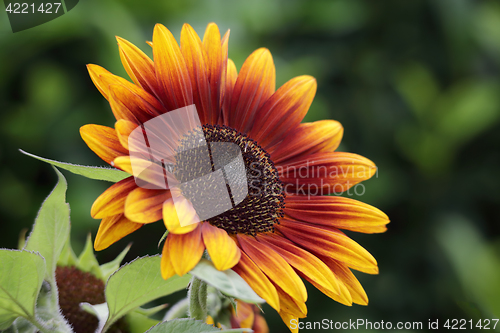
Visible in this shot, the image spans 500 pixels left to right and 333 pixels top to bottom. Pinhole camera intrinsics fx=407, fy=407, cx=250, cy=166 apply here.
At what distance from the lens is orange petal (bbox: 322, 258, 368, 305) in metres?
0.49

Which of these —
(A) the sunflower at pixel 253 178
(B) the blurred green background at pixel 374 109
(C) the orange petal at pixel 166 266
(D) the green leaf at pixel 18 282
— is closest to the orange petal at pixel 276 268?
(A) the sunflower at pixel 253 178

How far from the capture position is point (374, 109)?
1718mm

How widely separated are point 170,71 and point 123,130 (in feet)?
0.46

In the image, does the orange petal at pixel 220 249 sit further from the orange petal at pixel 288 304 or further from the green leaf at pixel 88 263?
the green leaf at pixel 88 263

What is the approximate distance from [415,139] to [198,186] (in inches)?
51.2

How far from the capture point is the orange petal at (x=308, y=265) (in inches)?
17.5

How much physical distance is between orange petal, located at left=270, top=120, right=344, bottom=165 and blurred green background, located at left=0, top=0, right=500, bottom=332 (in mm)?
791

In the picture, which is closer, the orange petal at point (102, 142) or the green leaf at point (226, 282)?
the green leaf at point (226, 282)

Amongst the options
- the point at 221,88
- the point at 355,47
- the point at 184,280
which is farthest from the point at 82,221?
the point at 355,47

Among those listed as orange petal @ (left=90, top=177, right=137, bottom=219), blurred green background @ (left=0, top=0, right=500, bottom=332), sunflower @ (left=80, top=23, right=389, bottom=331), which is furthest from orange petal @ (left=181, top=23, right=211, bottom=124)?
blurred green background @ (left=0, top=0, right=500, bottom=332)

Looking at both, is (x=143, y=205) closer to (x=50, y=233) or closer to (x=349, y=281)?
(x=50, y=233)

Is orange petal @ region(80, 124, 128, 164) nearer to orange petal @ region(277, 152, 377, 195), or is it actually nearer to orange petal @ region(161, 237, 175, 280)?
orange petal @ region(161, 237, 175, 280)

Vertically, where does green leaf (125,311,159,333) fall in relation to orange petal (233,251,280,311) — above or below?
below

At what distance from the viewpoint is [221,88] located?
0.63m
